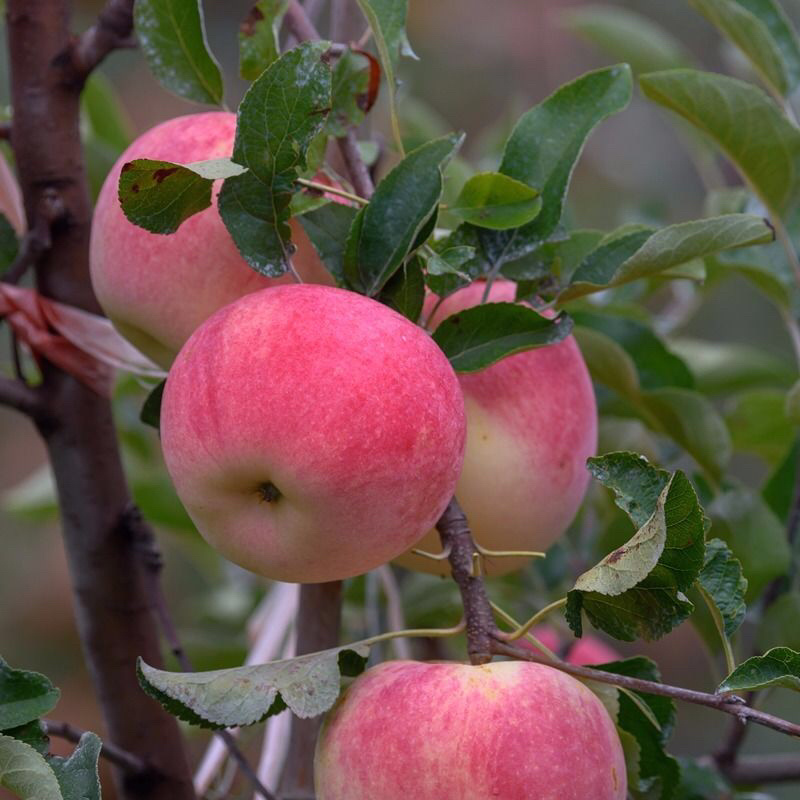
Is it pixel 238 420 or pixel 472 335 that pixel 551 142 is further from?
pixel 238 420


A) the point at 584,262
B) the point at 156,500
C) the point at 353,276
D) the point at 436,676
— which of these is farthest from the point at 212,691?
the point at 156,500

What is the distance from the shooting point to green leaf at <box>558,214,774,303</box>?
1.85ft

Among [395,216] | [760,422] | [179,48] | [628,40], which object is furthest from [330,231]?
[628,40]

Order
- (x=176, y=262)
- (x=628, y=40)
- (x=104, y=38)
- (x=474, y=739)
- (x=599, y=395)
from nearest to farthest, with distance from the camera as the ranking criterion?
(x=474, y=739) < (x=176, y=262) < (x=104, y=38) < (x=599, y=395) < (x=628, y=40)

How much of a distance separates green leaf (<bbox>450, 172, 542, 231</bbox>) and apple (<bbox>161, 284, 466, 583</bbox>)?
11 centimetres

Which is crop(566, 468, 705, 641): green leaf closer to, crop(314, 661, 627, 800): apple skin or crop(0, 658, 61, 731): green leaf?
crop(314, 661, 627, 800): apple skin

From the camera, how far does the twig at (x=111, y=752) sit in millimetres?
572

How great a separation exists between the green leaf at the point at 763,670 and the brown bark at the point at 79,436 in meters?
0.38

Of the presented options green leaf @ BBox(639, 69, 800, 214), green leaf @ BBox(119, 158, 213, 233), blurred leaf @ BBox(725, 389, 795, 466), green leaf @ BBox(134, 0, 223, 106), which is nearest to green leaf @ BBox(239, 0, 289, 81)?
green leaf @ BBox(134, 0, 223, 106)

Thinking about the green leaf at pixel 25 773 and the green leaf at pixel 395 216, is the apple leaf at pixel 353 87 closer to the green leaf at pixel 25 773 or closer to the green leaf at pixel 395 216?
the green leaf at pixel 395 216

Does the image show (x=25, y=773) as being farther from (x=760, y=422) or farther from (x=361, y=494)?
(x=760, y=422)

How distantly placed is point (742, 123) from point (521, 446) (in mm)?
280

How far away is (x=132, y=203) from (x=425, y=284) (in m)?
0.16

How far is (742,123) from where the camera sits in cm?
71
